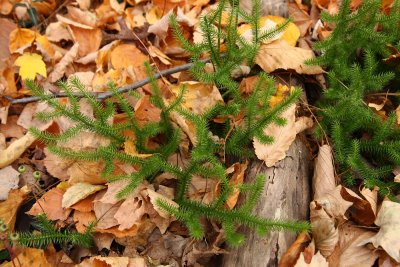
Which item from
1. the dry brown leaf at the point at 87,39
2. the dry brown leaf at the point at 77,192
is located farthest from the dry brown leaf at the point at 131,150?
the dry brown leaf at the point at 87,39

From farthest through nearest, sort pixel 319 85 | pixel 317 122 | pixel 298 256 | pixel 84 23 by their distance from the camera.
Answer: pixel 84 23 → pixel 319 85 → pixel 317 122 → pixel 298 256

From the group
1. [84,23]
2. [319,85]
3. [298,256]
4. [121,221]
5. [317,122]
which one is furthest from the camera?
[84,23]

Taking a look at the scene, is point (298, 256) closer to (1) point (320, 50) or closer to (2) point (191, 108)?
(2) point (191, 108)

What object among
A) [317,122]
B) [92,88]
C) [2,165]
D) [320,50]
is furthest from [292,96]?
[2,165]

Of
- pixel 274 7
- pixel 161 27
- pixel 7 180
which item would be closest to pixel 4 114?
pixel 7 180

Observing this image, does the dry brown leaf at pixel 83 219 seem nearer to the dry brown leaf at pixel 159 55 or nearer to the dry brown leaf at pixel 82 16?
the dry brown leaf at pixel 159 55

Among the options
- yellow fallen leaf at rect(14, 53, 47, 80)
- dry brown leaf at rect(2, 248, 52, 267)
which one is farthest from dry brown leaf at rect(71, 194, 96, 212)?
yellow fallen leaf at rect(14, 53, 47, 80)
